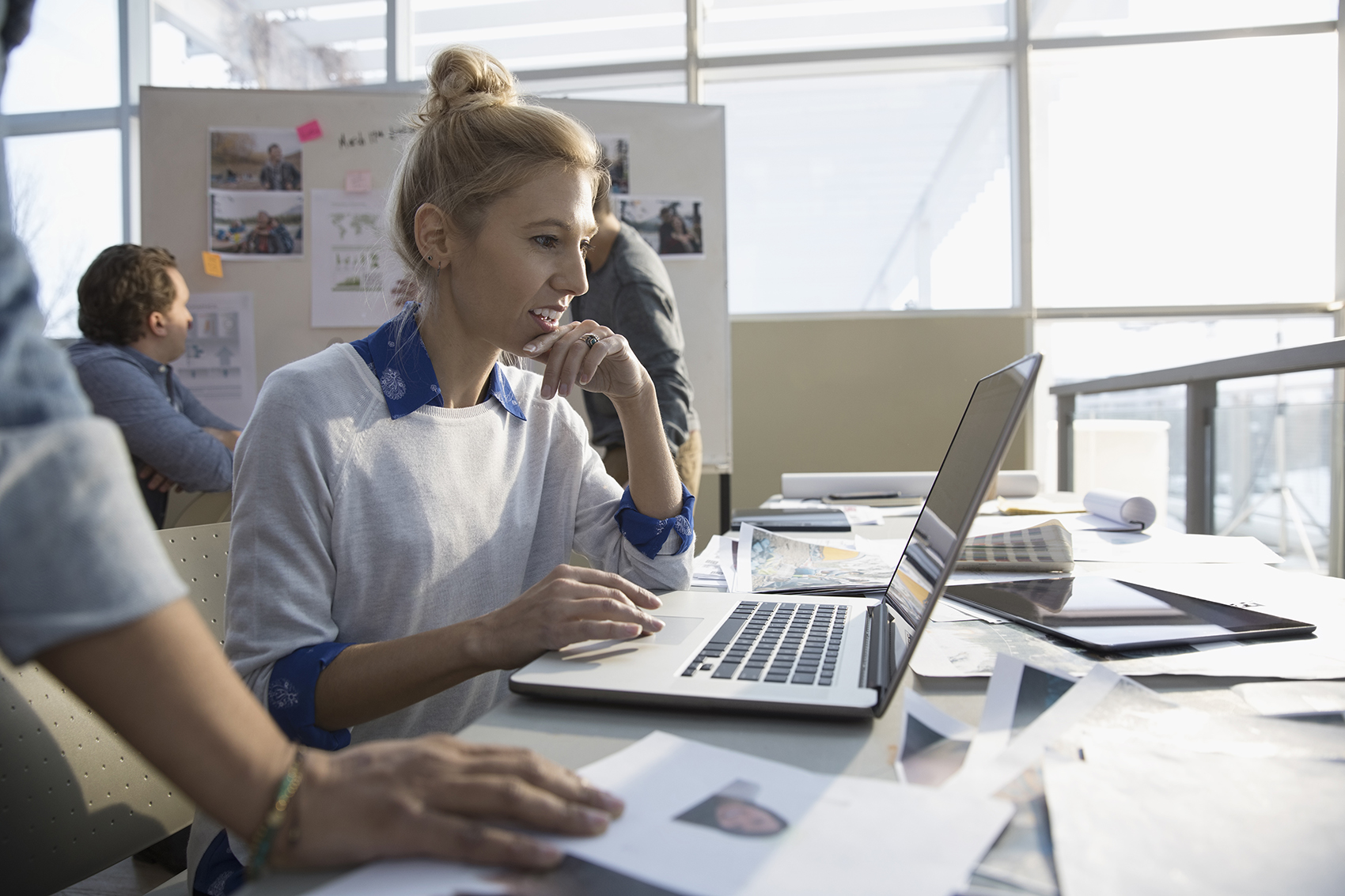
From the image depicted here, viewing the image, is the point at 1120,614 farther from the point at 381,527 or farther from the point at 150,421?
the point at 150,421

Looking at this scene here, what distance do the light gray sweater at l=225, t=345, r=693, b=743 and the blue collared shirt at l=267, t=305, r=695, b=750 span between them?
0.04ft

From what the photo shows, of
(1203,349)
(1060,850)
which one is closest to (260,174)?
(1060,850)

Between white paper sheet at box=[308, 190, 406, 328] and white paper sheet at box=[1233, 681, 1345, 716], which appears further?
white paper sheet at box=[308, 190, 406, 328]

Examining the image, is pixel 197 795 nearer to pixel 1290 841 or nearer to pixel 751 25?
pixel 1290 841

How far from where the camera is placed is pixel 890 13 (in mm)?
3635

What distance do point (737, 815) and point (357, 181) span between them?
2.95 m

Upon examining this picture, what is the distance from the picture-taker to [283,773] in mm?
377

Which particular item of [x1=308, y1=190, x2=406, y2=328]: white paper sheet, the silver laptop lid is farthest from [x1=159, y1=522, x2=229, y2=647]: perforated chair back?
[x1=308, y1=190, x2=406, y2=328]: white paper sheet

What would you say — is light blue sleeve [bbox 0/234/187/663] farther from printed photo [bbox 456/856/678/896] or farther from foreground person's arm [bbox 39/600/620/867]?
printed photo [bbox 456/856/678/896]

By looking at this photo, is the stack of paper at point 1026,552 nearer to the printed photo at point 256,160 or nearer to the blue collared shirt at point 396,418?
the blue collared shirt at point 396,418

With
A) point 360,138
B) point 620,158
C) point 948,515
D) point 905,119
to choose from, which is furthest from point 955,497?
point 905,119

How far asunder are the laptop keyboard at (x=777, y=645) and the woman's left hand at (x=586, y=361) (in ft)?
1.14

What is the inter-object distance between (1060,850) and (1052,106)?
4.00m

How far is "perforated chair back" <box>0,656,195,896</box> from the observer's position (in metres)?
0.65
